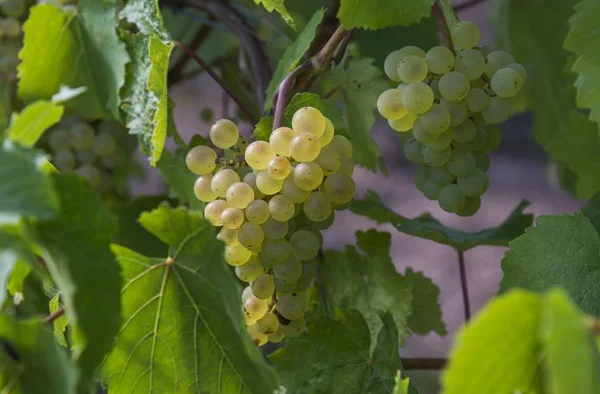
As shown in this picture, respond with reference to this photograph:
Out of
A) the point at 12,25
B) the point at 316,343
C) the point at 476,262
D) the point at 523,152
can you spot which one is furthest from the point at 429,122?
the point at 523,152

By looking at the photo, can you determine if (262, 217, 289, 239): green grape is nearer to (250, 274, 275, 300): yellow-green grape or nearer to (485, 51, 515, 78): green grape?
(250, 274, 275, 300): yellow-green grape

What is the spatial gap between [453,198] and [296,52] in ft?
0.50

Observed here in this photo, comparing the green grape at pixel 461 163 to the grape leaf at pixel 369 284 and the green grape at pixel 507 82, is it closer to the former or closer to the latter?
the green grape at pixel 507 82

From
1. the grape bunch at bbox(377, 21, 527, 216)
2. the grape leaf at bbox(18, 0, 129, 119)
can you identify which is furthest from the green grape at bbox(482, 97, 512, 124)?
the grape leaf at bbox(18, 0, 129, 119)

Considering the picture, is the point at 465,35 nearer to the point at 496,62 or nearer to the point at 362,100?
the point at 496,62

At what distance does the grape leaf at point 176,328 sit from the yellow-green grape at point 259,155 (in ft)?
0.20

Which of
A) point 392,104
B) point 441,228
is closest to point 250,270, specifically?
point 392,104

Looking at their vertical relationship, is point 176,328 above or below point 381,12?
below

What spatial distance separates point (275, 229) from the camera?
0.49 meters

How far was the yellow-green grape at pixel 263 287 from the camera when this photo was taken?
51cm

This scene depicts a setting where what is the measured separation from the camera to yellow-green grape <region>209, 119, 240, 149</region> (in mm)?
520

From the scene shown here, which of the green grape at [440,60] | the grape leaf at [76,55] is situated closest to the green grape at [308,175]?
the green grape at [440,60]

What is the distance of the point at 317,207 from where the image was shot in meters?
0.49

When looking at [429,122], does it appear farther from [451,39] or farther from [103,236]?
[103,236]
